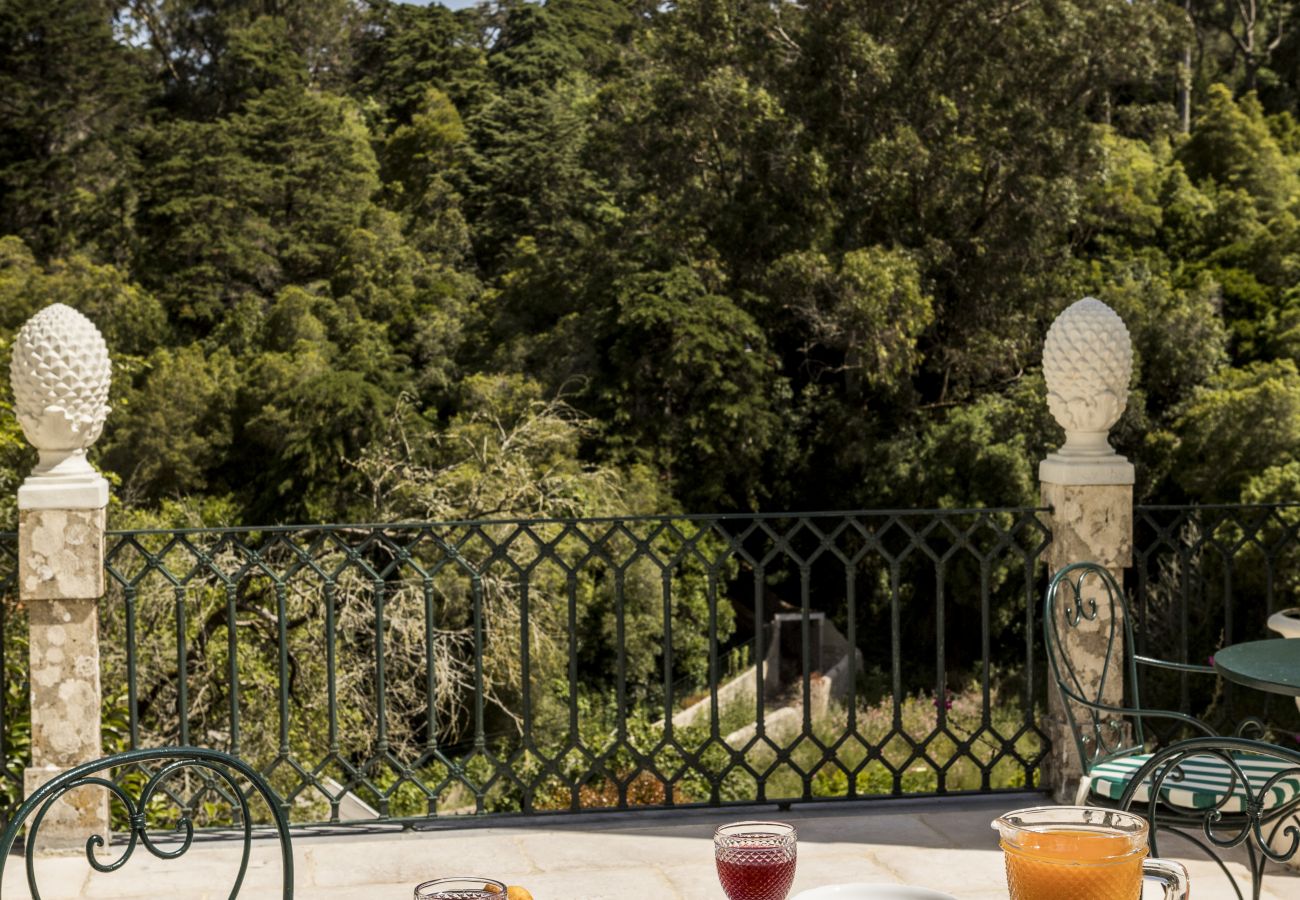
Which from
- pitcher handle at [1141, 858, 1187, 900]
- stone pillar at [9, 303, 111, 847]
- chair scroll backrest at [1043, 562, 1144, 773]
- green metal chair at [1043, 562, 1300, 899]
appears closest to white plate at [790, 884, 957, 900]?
pitcher handle at [1141, 858, 1187, 900]

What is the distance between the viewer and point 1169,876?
4.95 ft

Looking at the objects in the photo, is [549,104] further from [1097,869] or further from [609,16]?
[1097,869]

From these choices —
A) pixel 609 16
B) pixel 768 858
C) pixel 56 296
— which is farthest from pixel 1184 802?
pixel 609 16

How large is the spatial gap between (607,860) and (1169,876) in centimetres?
208

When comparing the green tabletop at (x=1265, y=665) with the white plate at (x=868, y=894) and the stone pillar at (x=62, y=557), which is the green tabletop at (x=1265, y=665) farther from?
the stone pillar at (x=62, y=557)

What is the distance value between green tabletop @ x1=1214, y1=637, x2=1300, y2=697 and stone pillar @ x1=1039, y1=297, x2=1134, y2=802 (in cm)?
76

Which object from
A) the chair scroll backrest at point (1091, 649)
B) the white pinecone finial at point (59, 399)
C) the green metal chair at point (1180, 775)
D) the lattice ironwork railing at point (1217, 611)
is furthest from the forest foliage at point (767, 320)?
the green metal chair at point (1180, 775)

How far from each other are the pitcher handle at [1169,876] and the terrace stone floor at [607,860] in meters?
1.68

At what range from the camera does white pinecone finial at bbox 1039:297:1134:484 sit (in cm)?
363

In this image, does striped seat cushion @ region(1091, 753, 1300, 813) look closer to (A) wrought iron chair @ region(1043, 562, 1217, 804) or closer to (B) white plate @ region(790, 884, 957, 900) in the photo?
(A) wrought iron chair @ region(1043, 562, 1217, 804)

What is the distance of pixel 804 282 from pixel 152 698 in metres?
10.1

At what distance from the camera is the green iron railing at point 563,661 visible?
3645mm

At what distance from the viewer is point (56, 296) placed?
20.2 m

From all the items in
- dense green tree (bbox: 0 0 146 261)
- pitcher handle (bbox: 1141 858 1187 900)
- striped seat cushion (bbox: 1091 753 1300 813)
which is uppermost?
dense green tree (bbox: 0 0 146 261)
